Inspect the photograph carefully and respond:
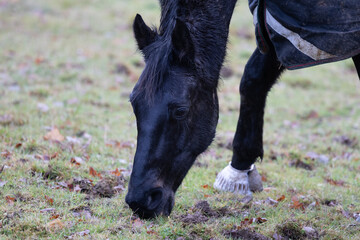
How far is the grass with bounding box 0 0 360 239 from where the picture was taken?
3.01m

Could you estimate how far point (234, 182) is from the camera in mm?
3834

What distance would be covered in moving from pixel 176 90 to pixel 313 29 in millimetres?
969

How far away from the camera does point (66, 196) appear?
3.38 m

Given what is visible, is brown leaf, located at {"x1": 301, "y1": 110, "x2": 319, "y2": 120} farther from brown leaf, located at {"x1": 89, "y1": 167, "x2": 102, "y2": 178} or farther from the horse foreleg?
brown leaf, located at {"x1": 89, "y1": 167, "x2": 102, "y2": 178}

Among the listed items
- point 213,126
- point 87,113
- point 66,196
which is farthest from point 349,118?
point 66,196

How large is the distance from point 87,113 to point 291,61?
3965 mm

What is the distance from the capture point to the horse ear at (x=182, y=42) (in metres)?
2.83

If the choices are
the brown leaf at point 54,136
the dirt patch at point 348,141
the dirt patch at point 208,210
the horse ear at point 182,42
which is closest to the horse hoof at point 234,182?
the dirt patch at point 208,210

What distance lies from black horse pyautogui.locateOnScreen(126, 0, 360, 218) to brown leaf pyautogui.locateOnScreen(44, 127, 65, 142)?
82.3 inches

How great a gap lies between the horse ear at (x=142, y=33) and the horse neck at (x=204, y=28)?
0.27 feet

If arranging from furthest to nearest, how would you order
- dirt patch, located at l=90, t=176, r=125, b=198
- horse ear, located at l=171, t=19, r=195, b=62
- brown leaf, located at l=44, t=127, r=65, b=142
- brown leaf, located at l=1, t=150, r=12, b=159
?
brown leaf, located at l=44, t=127, r=65, b=142
brown leaf, located at l=1, t=150, r=12, b=159
dirt patch, located at l=90, t=176, r=125, b=198
horse ear, located at l=171, t=19, r=195, b=62

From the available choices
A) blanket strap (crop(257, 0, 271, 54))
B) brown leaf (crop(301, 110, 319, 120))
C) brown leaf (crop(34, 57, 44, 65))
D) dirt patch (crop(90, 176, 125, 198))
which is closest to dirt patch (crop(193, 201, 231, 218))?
dirt patch (crop(90, 176, 125, 198))

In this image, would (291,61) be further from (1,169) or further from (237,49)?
(237,49)

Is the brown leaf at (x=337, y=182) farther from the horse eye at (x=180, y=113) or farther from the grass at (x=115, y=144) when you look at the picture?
the horse eye at (x=180, y=113)
